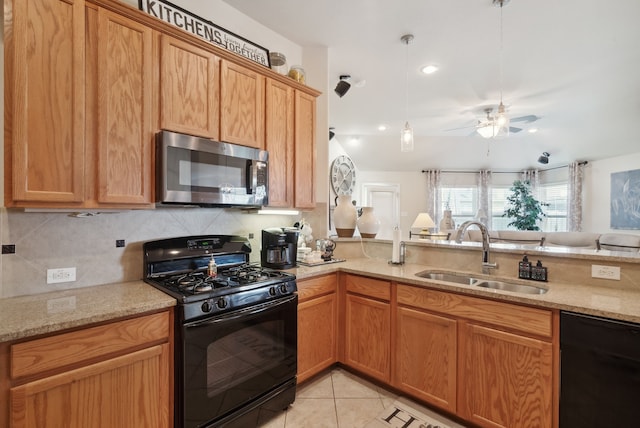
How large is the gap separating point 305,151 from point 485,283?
68.0 inches

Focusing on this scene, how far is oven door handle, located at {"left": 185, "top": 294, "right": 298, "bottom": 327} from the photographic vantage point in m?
1.50

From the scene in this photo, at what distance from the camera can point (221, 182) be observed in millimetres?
Result: 1919

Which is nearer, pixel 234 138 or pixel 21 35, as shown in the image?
pixel 21 35

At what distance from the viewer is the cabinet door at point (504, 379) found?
153 cm

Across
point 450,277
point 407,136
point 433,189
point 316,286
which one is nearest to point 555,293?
point 450,277

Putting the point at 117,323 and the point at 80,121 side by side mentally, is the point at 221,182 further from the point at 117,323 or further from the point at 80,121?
the point at 117,323

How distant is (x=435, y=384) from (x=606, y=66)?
152 inches

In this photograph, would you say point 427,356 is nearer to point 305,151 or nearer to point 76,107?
point 305,151

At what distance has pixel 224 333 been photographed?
1593 mm

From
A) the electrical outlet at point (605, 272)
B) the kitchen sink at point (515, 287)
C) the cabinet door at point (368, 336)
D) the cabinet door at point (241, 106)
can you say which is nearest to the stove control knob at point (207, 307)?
the cabinet door at point (241, 106)

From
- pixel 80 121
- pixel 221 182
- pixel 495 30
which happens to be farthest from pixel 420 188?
pixel 80 121

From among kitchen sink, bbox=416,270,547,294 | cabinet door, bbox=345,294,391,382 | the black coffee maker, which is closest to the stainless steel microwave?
the black coffee maker

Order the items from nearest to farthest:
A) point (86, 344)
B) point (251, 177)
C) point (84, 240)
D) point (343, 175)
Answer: point (86, 344), point (84, 240), point (251, 177), point (343, 175)

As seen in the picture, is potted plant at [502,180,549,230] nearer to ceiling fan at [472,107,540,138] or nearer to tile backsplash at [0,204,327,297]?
ceiling fan at [472,107,540,138]
